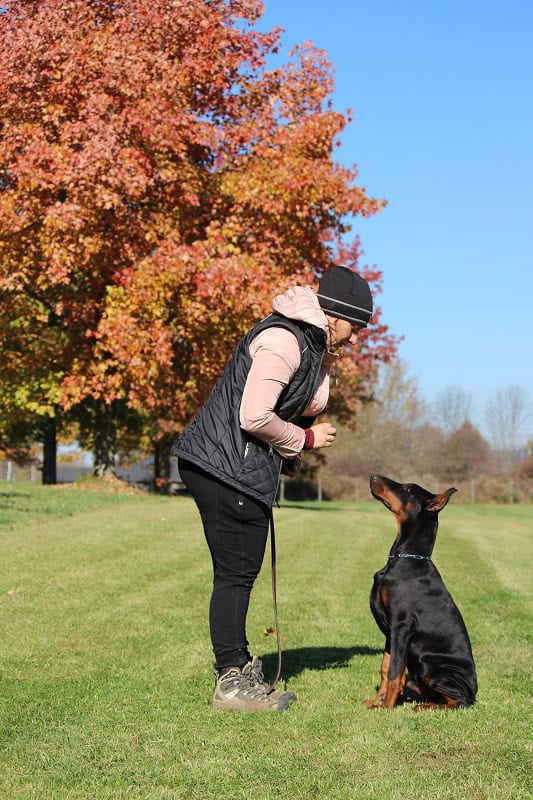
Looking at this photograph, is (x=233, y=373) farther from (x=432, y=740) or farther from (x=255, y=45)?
(x=255, y=45)

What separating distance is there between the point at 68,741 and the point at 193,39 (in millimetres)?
17750

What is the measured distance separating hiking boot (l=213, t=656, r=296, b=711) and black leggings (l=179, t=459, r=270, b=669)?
0.05m

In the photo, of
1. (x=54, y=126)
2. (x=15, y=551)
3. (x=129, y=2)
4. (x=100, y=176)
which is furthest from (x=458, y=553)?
(x=129, y=2)

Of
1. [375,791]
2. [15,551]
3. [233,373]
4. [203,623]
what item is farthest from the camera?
[15,551]

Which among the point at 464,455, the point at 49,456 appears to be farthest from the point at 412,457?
the point at 49,456

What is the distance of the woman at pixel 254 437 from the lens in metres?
4.50

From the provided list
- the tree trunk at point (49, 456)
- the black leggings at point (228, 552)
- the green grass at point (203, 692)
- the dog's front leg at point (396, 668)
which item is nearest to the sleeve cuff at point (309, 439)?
the black leggings at point (228, 552)

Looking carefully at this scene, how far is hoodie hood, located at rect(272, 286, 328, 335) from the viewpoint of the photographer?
4.53 m

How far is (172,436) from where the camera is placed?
1171 inches

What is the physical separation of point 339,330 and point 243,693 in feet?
6.48

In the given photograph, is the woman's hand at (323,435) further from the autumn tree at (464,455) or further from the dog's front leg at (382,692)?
the autumn tree at (464,455)

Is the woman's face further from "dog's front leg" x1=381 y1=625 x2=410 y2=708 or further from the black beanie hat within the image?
"dog's front leg" x1=381 y1=625 x2=410 y2=708

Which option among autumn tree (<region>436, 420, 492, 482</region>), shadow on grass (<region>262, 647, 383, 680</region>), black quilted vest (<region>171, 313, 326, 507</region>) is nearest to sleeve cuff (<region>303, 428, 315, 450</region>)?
black quilted vest (<region>171, 313, 326, 507</region>)

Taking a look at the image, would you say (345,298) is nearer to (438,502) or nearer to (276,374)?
(276,374)
